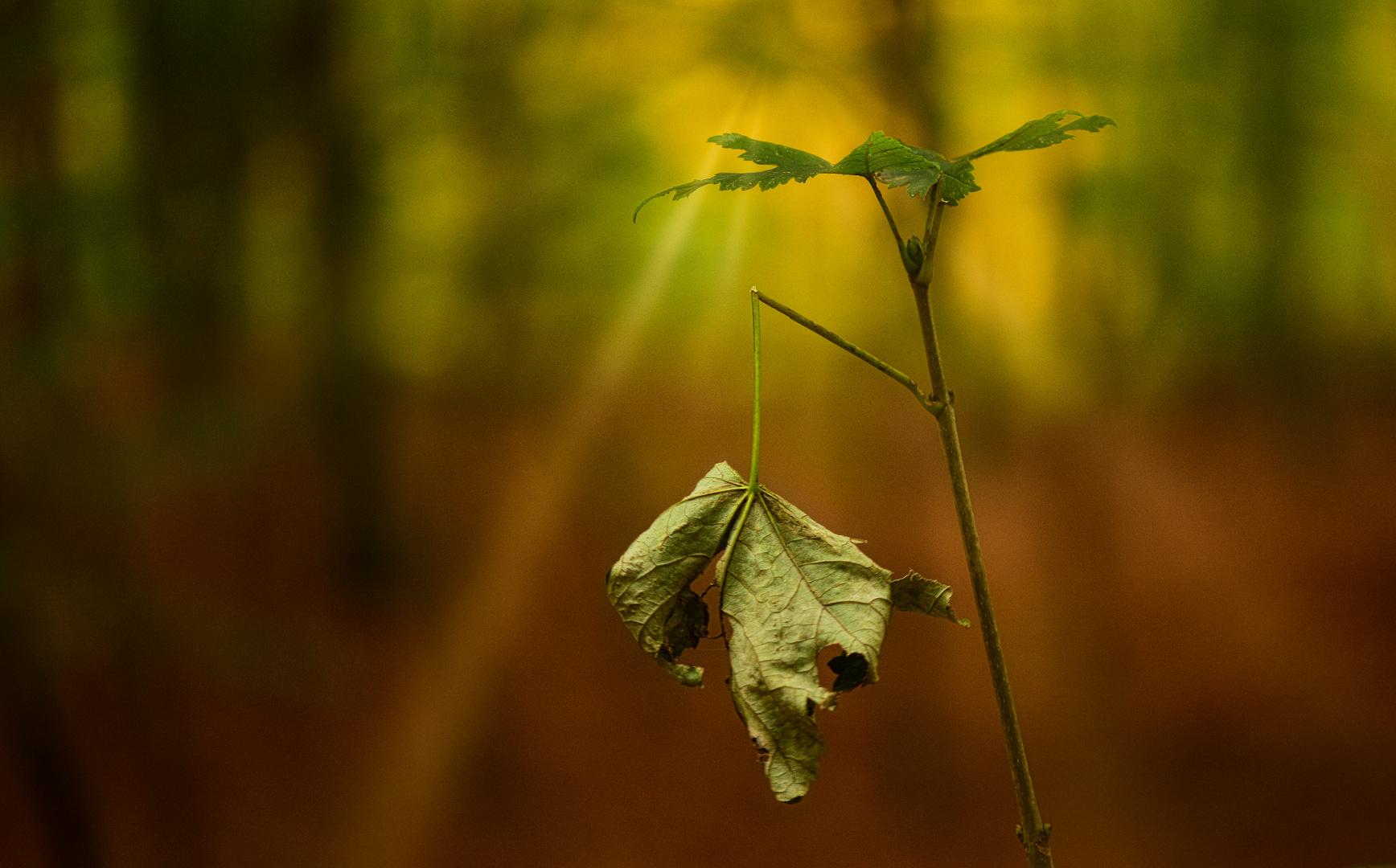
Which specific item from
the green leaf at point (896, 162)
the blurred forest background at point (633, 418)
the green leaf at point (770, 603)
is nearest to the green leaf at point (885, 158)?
the green leaf at point (896, 162)

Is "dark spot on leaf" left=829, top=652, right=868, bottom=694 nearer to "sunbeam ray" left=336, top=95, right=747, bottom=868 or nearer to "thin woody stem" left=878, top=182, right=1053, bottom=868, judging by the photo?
"thin woody stem" left=878, top=182, right=1053, bottom=868

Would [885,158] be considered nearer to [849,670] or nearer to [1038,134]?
[1038,134]

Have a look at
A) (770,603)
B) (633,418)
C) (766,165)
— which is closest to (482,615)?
(633,418)

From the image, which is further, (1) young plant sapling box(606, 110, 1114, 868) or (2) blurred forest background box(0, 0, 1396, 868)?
(2) blurred forest background box(0, 0, 1396, 868)

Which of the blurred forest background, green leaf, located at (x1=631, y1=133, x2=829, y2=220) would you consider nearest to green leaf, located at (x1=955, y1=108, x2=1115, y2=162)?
green leaf, located at (x1=631, y1=133, x2=829, y2=220)

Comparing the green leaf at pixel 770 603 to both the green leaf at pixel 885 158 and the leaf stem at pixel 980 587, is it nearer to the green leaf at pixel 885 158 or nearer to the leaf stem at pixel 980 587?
the leaf stem at pixel 980 587

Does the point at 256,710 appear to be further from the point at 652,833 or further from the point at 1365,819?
the point at 1365,819

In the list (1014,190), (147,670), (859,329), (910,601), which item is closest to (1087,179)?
(1014,190)
